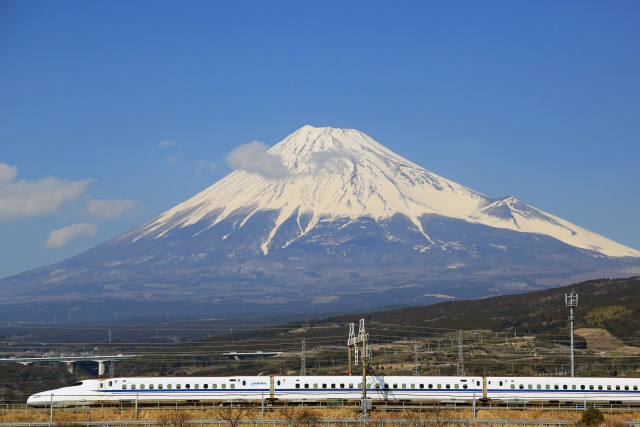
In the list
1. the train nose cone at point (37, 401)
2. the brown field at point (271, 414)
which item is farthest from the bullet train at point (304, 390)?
the brown field at point (271, 414)

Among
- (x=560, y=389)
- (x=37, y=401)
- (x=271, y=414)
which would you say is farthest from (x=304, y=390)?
(x=560, y=389)

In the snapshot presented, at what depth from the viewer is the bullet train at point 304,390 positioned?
261ft

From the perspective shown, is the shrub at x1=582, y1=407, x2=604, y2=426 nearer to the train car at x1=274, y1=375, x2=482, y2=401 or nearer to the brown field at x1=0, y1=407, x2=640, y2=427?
the brown field at x1=0, y1=407, x2=640, y2=427

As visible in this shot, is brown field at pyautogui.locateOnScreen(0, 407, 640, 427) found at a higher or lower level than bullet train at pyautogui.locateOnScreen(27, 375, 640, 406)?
lower

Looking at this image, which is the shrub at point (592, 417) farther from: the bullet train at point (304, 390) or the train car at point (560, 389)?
the train car at point (560, 389)

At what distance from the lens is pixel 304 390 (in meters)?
80.3

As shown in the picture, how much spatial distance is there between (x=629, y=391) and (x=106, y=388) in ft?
150

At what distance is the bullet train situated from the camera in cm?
7950

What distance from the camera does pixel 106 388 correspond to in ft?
262

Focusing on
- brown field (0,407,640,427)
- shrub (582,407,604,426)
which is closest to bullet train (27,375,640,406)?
brown field (0,407,640,427)

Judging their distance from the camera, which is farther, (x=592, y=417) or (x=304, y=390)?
(x=304, y=390)

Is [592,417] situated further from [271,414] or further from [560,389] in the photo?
[271,414]

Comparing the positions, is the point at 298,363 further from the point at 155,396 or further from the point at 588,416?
the point at 588,416

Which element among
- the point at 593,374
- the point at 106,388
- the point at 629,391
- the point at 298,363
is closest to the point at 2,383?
the point at 298,363
